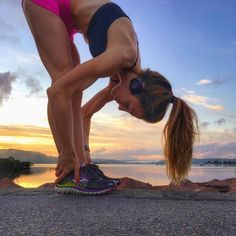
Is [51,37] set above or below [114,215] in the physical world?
above

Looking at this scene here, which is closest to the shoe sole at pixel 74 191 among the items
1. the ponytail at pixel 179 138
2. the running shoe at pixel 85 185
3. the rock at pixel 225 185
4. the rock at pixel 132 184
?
the running shoe at pixel 85 185

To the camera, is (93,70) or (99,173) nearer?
(93,70)

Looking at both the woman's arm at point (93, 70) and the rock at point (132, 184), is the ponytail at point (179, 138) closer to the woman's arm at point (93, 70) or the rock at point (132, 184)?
the woman's arm at point (93, 70)

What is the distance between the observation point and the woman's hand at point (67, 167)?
2760 mm

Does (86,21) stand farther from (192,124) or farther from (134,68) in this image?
(192,124)

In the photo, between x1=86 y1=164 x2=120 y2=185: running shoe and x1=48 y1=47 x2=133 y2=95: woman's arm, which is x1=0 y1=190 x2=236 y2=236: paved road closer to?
x1=86 y1=164 x2=120 y2=185: running shoe

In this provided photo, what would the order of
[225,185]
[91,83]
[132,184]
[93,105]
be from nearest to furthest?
1. [91,83]
2. [93,105]
3. [132,184]
4. [225,185]

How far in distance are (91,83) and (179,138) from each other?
77 centimetres

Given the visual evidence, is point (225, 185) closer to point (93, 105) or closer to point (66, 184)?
point (93, 105)

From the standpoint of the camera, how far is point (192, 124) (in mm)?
2955

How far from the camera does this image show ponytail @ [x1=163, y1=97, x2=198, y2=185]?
292cm

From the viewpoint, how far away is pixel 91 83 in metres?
2.69

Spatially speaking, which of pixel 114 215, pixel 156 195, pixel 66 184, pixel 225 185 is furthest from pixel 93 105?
pixel 225 185

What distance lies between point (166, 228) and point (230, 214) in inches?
22.5
